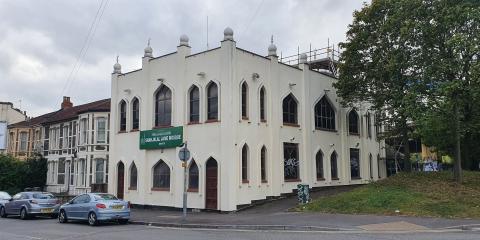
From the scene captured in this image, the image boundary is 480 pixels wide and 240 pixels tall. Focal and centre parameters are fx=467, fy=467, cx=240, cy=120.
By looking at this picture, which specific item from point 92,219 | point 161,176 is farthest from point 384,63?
point 92,219

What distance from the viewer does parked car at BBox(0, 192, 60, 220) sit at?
2286 centimetres

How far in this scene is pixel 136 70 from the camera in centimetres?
2828

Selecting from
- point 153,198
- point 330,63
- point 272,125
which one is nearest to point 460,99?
point 272,125

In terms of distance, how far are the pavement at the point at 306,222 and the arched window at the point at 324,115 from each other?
9075 mm

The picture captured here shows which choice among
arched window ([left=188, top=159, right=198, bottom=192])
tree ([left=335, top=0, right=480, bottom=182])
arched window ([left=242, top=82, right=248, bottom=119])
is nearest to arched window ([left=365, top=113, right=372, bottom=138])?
tree ([left=335, top=0, right=480, bottom=182])

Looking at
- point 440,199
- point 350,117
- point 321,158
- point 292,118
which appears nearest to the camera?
point 440,199

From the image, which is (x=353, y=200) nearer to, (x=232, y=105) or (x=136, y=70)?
(x=232, y=105)

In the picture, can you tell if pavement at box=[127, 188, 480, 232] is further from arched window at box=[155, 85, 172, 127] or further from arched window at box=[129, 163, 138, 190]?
arched window at box=[155, 85, 172, 127]

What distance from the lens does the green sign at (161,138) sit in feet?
Answer: 81.7

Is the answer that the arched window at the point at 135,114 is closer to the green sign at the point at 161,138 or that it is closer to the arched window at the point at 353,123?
the green sign at the point at 161,138

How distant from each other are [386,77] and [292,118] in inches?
226

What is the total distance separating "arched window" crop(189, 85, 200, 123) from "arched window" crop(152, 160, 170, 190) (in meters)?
3.20

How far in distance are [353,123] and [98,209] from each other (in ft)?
67.3

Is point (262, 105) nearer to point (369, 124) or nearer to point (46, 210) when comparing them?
point (46, 210)
